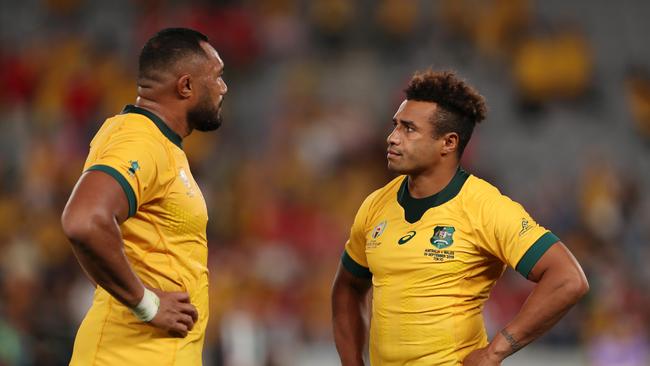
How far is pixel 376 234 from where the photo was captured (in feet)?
15.3

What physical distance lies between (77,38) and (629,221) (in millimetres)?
8184

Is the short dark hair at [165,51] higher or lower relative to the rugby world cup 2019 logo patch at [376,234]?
higher

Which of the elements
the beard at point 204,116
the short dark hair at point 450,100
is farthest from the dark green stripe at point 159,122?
the short dark hair at point 450,100

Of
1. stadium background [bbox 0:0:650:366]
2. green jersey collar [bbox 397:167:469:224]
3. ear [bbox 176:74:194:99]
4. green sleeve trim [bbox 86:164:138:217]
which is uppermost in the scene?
ear [bbox 176:74:194:99]

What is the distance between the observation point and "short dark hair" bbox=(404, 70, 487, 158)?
4.59 metres

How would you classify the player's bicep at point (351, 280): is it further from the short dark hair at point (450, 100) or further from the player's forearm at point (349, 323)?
the short dark hair at point (450, 100)

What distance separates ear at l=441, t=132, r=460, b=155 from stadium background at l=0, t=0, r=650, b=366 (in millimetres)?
5762

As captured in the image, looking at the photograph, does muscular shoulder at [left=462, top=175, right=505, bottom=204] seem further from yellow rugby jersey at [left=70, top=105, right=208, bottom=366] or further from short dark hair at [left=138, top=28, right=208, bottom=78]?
short dark hair at [left=138, top=28, right=208, bottom=78]

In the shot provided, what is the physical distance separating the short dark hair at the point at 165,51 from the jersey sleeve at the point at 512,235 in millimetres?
1327

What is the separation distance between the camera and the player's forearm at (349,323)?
496cm

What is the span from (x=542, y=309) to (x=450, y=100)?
3.16ft

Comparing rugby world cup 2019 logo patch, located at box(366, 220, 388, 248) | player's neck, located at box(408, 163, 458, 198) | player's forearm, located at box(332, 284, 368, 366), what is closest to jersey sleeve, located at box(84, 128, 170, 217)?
rugby world cup 2019 logo patch, located at box(366, 220, 388, 248)

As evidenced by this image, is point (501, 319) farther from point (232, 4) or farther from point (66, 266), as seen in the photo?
point (232, 4)

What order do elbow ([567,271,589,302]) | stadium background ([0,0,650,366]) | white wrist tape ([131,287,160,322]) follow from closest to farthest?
1. white wrist tape ([131,287,160,322])
2. elbow ([567,271,589,302])
3. stadium background ([0,0,650,366])
